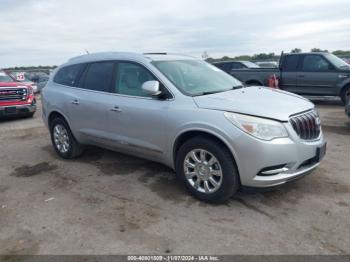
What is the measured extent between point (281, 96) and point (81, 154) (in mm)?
3588

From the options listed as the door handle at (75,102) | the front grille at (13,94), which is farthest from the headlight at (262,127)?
the front grille at (13,94)

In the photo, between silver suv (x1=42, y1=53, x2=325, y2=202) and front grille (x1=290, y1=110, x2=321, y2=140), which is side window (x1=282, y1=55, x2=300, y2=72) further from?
front grille (x1=290, y1=110, x2=321, y2=140)

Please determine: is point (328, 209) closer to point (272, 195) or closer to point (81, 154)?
point (272, 195)

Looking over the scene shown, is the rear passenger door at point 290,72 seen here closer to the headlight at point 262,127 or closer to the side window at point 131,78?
the side window at point 131,78

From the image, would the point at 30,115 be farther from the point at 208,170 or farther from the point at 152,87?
the point at 208,170

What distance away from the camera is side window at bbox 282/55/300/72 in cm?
1209

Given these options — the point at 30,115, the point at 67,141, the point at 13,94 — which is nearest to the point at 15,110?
the point at 13,94

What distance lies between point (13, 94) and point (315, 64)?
385 inches

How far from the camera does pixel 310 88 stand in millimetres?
11820

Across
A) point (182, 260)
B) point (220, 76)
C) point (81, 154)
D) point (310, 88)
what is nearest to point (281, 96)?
point (220, 76)

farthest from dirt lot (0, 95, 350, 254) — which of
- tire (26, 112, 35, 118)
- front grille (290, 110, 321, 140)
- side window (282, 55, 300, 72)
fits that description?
side window (282, 55, 300, 72)

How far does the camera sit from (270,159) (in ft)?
12.0

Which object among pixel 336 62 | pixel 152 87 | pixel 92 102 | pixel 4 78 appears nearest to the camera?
pixel 152 87

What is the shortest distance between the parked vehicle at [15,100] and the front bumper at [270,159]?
9331 mm
